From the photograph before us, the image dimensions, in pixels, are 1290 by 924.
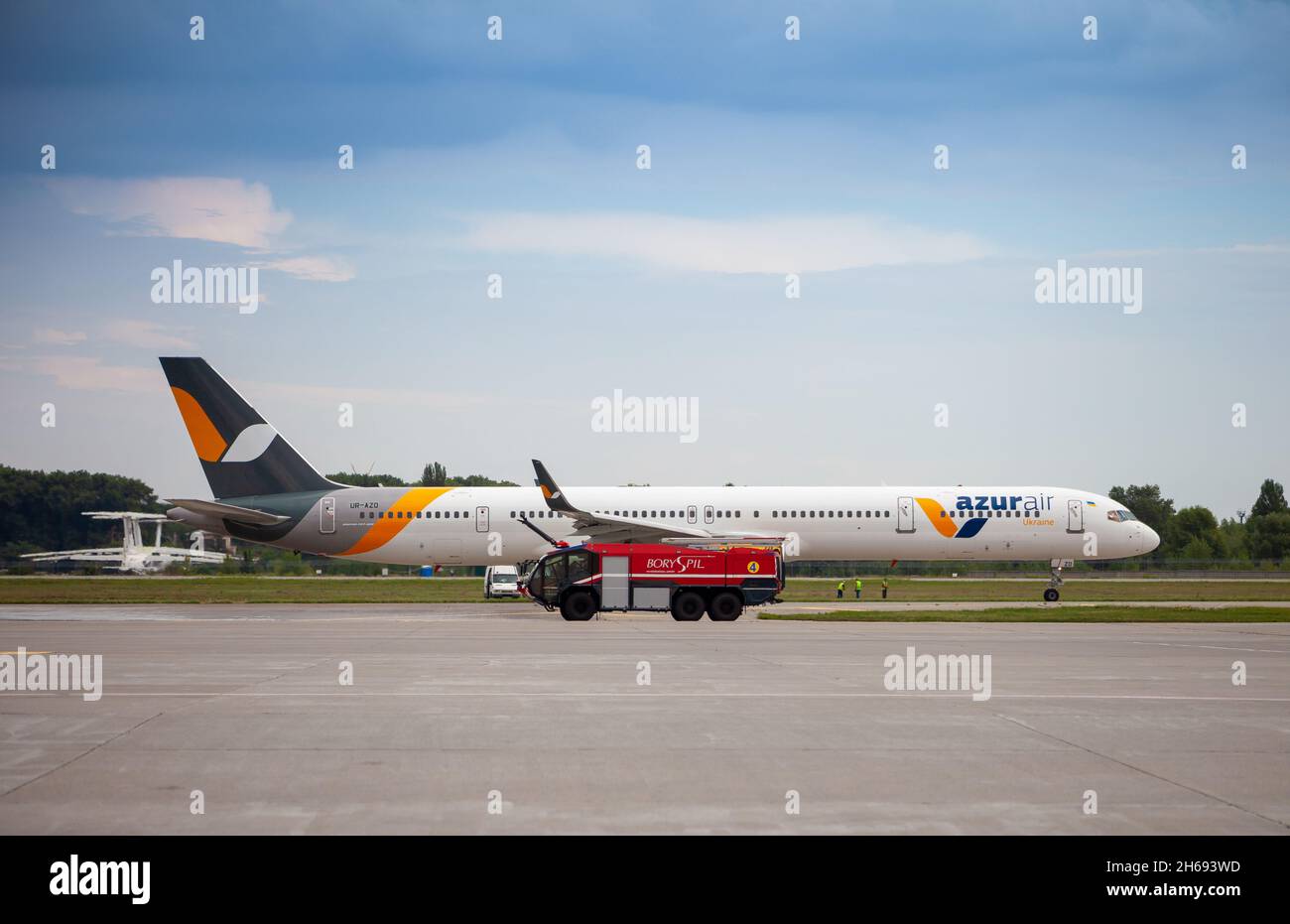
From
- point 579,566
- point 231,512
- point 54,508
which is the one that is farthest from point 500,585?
point 54,508

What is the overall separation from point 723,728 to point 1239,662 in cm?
1303

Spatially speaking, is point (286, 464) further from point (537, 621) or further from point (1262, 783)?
point (1262, 783)

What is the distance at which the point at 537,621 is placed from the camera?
3509 cm

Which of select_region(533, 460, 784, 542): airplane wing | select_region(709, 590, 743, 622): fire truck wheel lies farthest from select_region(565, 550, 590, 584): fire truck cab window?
select_region(533, 460, 784, 542): airplane wing

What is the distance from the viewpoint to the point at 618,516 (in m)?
48.8

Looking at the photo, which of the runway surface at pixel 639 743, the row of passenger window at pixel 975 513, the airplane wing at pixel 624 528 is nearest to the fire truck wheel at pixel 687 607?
the runway surface at pixel 639 743

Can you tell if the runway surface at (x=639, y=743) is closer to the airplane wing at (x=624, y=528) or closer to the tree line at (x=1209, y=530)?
the airplane wing at (x=624, y=528)

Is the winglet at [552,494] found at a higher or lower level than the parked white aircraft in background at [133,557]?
higher

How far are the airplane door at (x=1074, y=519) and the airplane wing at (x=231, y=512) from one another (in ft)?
102

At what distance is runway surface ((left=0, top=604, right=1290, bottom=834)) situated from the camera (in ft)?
30.3

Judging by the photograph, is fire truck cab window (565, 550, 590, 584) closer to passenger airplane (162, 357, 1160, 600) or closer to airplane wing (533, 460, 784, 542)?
airplane wing (533, 460, 784, 542)

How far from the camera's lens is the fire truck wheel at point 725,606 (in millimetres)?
34375

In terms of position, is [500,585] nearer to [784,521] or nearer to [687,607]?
[784,521]

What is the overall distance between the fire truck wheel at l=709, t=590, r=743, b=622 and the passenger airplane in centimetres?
1288
